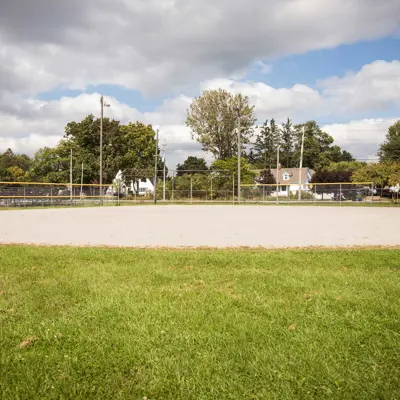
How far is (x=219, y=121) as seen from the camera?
57281 mm

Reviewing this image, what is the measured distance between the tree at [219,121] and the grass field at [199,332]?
52477 millimetres

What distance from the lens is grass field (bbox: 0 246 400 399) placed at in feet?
8.89

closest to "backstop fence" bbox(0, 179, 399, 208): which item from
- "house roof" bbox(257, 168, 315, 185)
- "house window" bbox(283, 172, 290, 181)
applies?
"house roof" bbox(257, 168, 315, 185)

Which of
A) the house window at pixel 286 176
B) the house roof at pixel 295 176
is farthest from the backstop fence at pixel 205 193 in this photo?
the house window at pixel 286 176

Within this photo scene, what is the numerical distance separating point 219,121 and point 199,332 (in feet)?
182

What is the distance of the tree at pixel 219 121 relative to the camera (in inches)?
2238

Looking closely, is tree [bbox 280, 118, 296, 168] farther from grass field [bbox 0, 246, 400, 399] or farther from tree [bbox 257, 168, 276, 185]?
grass field [bbox 0, 246, 400, 399]

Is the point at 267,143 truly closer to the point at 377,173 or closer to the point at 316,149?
the point at 316,149

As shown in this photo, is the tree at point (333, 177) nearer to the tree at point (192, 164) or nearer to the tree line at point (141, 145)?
the tree line at point (141, 145)

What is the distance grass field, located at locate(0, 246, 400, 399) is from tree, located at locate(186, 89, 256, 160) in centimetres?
5248

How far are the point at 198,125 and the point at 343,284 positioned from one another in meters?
54.8

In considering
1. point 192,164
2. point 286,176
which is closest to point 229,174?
point 286,176

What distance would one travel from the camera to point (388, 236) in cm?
1098

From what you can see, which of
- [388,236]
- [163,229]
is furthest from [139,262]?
[388,236]
